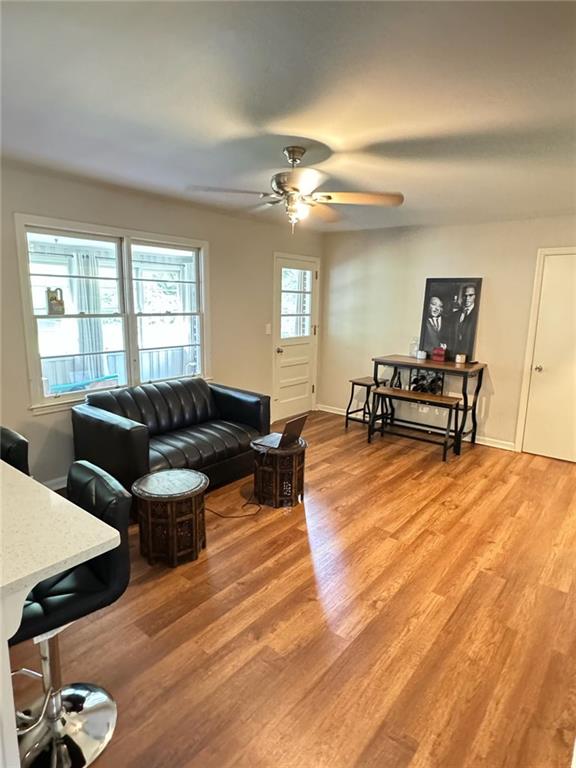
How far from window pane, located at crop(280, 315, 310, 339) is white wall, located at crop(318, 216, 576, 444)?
295 millimetres

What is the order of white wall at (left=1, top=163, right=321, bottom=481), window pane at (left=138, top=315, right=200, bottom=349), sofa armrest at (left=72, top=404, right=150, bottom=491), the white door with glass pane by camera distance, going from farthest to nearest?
the white door with glass pane → window pane at (left=138, top=315, right=200, bottom=349) → white wall at (left=1, top=163, right=321, bottom=481) → sofa armrest at (left=72, top=404, right=150, bottom=491)

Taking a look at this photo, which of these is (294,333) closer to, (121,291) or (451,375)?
(451,375)

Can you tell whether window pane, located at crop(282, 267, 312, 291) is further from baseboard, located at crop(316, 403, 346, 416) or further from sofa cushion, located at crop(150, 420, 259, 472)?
sofa cushion, located at crop(150, 420, 259, 472)

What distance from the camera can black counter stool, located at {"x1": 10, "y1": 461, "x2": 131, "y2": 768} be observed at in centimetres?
134

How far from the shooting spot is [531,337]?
14.4 ft

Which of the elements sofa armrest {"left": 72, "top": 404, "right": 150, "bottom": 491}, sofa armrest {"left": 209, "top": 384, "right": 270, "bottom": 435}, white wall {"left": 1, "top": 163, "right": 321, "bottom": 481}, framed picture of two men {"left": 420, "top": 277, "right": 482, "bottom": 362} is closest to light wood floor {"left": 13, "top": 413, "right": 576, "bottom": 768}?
sofa armrest {"left": 72, "top": 404, "right": 150, "bottom": 491}

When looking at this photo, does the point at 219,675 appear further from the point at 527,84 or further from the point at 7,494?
the point at 527,84

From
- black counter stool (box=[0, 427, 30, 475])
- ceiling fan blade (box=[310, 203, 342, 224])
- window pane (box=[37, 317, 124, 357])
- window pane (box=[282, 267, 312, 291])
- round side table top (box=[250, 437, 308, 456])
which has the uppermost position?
ceiling fan blade (box=[310, 203, 342, 224])

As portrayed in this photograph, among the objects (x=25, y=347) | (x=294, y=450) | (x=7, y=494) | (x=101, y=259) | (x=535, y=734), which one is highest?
(x=101, y=259)

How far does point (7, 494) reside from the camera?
4.60 ft

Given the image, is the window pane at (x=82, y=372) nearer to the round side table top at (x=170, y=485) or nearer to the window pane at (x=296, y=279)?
the round side table top at (x=170, y=485)

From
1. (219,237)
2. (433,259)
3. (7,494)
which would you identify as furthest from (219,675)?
(433,259)

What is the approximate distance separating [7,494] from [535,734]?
2102 millimetres

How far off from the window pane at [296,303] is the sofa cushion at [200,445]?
2.13 metres
